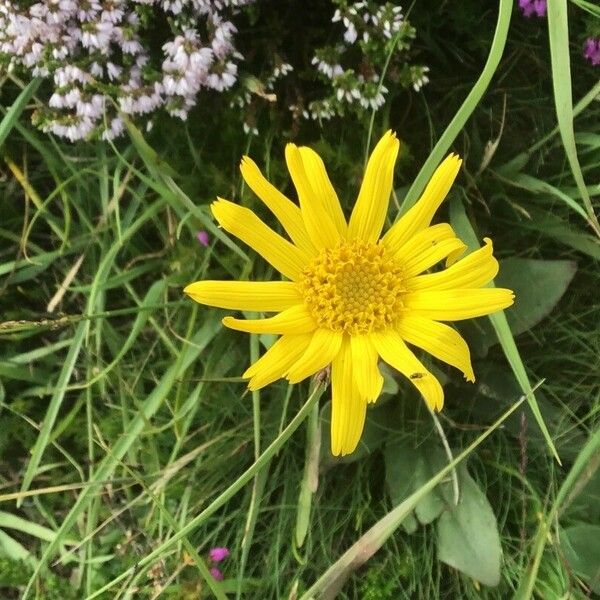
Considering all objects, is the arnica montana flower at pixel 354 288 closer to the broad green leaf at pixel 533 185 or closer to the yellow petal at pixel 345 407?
the yellow petal at pixel 345 407

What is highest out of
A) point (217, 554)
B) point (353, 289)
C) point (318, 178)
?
point (318, 178)

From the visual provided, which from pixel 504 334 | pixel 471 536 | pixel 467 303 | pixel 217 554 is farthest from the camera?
pixel 217 554

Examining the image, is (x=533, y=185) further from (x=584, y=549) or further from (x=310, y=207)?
(x=584, y=549)

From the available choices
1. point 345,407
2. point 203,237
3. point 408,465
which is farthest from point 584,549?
point 203,237

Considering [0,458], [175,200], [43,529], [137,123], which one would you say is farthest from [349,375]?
[0,458]

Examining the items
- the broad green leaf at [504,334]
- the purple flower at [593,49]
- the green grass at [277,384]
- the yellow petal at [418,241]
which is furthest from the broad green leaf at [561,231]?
the yellow petal at [418,241]

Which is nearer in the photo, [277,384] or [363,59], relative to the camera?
[363,59]
